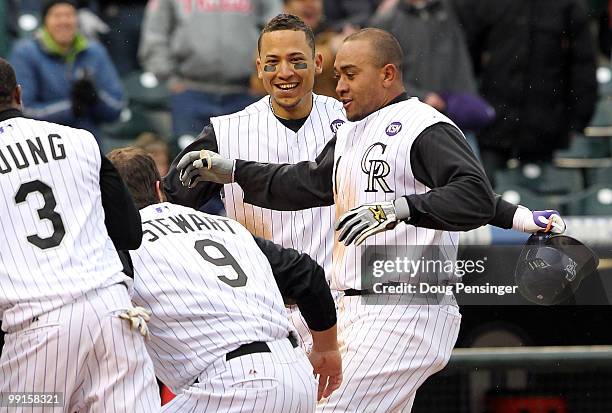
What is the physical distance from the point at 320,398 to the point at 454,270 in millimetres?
781

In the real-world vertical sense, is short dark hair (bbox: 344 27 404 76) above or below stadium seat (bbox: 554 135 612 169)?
above

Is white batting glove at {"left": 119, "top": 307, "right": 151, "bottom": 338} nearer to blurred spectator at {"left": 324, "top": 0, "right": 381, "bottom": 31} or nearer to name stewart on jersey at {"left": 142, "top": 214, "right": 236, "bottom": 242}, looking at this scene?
name stewart on jersey at {"left": 142, "top": 214, "right": 236, "bottom": 242}

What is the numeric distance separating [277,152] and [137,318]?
1805 mm

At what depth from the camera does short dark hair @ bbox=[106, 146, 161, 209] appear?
5.12 meters

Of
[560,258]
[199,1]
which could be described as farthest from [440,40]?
[560,258]

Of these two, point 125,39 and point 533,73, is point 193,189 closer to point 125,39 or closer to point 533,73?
point 533,73

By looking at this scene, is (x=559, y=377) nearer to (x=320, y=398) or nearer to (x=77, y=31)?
(x=320, y=398)

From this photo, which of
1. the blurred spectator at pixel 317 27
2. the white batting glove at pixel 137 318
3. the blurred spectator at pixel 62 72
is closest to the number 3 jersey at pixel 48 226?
the white batting glove at pixel 137 318

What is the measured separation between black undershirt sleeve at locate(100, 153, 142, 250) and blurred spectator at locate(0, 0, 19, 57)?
488 centimetres

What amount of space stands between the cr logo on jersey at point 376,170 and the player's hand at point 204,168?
72 cm

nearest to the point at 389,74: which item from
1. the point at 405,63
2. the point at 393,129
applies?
the point at 393,129

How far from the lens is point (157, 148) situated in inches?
331

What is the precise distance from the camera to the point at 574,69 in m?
9.23

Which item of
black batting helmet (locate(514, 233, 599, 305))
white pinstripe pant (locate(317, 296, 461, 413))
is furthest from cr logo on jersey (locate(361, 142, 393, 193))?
black batting helmet (locate(514, 233, 599, 305))
